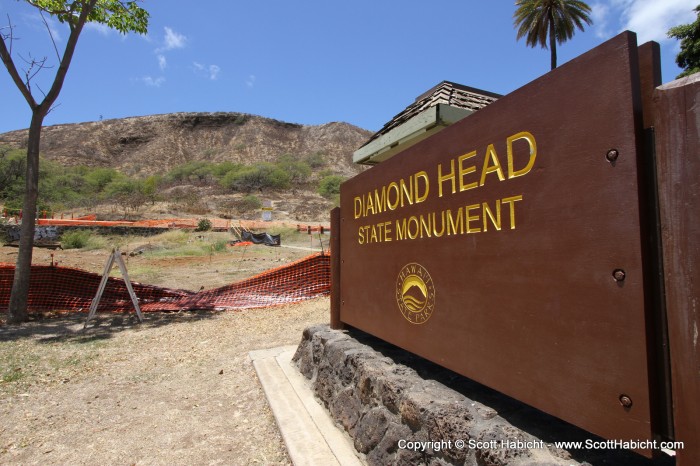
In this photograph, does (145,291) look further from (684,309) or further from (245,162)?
(245,162)

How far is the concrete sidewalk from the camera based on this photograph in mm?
2730

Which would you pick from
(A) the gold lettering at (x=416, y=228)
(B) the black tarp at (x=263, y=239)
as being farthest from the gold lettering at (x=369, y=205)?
(B) the black tarp at (x=263, y=239)

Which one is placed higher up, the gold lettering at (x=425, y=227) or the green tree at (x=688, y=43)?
the green tree at (x=688, y=43)

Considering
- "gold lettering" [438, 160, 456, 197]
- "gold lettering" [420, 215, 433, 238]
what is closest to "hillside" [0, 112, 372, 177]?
"gold lettering" [420, 215, 433, 238]

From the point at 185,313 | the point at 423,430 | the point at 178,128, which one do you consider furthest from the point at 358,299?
the point at 178,128

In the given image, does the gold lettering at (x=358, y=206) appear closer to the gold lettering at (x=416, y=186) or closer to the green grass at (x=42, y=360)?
the gold lettering at (x=416, y=186)

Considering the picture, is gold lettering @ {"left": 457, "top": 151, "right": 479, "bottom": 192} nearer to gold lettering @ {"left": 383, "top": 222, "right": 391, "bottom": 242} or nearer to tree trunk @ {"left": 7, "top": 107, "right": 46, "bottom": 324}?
gold lettering @ {"left": 383, "top": 222, "right": 391, "bottom": 242}

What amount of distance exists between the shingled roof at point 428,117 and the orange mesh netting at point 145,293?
5.25 m

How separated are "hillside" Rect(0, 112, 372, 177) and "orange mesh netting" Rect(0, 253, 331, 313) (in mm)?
69360

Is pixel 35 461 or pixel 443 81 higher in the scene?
pixel 443 81

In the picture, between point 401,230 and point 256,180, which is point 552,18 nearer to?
point 401,230

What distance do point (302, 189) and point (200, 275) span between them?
50.0 m

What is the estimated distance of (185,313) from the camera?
8.25m

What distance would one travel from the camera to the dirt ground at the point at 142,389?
310cm
